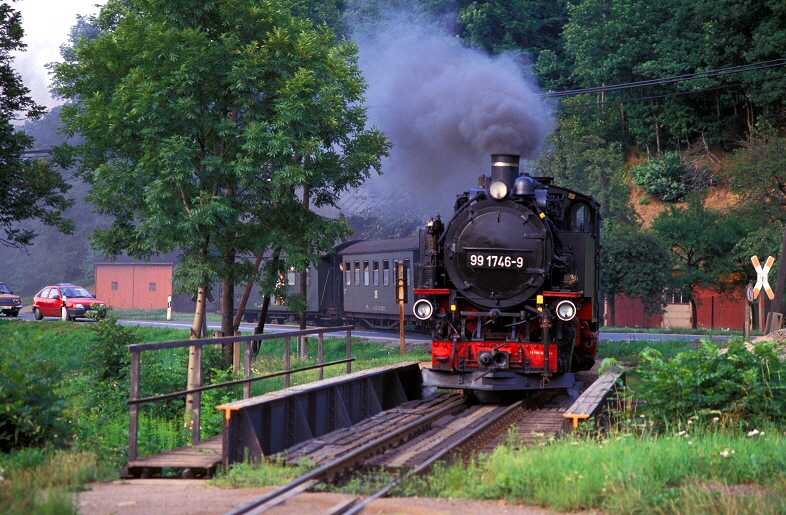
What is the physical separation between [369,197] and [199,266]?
116 feet

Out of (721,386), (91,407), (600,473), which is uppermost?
(721,386)

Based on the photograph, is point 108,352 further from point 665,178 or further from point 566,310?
point 665,178

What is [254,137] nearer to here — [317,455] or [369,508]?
[317,455]

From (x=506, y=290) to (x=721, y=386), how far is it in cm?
428

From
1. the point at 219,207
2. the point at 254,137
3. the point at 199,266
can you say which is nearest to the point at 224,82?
the point at 254,137

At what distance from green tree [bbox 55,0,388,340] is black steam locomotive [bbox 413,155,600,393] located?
331 cm

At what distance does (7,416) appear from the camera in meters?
7.25

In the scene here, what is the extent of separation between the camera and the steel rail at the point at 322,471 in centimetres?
600

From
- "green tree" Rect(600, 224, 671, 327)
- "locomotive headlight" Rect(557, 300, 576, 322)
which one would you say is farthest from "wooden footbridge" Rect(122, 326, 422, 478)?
"green tree" Rect(600, 224, 671, 327)

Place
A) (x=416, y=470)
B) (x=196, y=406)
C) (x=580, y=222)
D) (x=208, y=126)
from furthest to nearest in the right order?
(x=208, y=126), (x=580, y=222), (x=196, y=406), (x=416, y=470)

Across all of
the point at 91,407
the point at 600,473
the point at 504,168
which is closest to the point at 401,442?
the point at 600,473

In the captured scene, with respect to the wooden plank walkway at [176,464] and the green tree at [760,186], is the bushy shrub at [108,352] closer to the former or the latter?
the wooden plank walkway at [176,464]

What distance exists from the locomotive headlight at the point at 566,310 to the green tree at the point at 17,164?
53.9 ft

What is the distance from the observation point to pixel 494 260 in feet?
40.1
